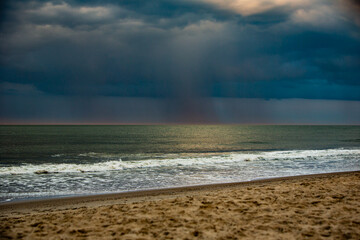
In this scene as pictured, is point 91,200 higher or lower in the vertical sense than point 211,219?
lower

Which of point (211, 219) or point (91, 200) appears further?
point (91, 200)

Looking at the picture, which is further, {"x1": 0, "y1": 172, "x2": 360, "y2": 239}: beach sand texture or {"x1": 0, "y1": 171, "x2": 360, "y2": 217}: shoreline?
{"x1": 0, "y1": 171, "x2": 360, "y2": 217}: shoreline

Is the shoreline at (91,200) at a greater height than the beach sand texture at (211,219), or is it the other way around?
the beach sand texture at (211,219)

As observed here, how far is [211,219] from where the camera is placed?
269 inches

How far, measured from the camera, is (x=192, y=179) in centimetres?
1559

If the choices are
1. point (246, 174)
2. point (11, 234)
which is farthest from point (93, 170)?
point (11, 234)

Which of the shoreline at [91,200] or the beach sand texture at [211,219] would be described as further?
the shoreline at [91,200]

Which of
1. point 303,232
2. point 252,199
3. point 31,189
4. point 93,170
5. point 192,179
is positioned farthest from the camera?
point 93,170

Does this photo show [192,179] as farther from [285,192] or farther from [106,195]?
[285,192]

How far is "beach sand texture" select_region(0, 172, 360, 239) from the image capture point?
588cm

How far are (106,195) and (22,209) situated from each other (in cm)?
326

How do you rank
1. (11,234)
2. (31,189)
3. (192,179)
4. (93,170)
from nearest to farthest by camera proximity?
(11,234) < (31,189) < (192,179) < (93,170)

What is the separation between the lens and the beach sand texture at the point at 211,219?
5.88 m

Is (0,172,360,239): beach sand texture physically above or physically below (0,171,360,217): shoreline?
above
